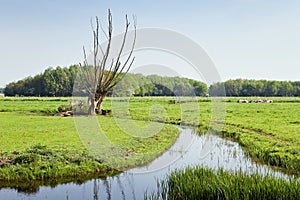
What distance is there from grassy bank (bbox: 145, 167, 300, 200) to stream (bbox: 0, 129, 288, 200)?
0.66 meters

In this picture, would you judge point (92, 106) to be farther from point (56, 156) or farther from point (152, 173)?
point (152, 173)

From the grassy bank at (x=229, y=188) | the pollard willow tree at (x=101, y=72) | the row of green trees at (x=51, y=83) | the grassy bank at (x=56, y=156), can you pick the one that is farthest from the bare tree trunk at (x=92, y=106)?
the row of green trees at (x=51, y=83)

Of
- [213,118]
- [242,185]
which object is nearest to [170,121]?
[213,118]

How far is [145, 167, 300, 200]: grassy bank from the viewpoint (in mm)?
7922

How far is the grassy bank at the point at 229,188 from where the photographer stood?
7922 mm

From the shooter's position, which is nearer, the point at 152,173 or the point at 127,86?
the point at 152,173

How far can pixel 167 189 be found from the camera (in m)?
10.2

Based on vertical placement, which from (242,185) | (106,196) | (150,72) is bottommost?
(106,196)

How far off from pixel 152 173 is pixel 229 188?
5248mm

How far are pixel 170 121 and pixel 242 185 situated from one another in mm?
24143

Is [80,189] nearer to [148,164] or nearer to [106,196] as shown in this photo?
[106,196]

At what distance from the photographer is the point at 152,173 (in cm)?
1294

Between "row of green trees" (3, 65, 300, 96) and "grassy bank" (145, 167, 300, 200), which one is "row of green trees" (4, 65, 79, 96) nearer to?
"row of green trees" (3, 65, 300, 96)

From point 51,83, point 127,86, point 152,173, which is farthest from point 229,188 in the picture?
point 51,83
